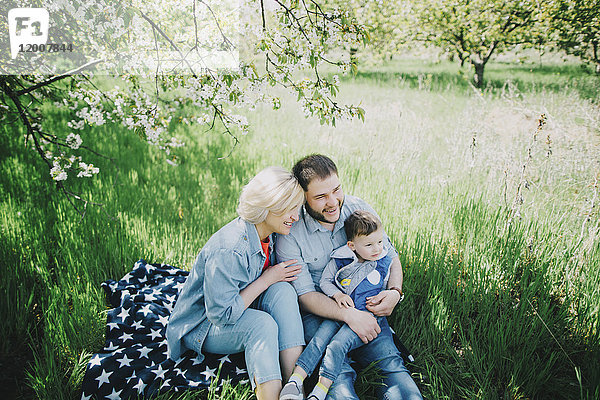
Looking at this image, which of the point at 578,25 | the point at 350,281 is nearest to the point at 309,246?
the point at 350,281

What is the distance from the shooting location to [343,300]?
213 cm

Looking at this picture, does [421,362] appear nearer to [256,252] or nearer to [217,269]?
[256,252]

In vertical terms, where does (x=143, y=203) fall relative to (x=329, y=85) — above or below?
below

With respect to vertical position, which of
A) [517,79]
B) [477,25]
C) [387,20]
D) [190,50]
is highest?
[387,20]

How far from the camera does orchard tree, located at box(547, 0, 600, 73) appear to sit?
180 inches

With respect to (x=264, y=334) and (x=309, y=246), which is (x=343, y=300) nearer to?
(x=309, y=246)

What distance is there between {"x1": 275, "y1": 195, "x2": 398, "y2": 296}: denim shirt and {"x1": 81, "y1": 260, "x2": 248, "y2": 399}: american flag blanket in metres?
0.58

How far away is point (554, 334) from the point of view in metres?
2.13

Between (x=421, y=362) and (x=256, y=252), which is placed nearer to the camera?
(x=256, y=252)

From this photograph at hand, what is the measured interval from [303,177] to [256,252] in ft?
1.67

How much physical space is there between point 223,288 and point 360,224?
0.84 meters

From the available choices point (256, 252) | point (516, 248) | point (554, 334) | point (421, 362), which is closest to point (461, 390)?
point (421, 362)

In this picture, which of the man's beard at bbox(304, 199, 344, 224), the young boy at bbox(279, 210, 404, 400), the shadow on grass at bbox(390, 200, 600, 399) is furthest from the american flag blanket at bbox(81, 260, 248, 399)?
the shadow on grass at bbox(390, 200, 600, 399)

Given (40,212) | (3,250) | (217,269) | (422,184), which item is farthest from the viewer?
(422,184)
